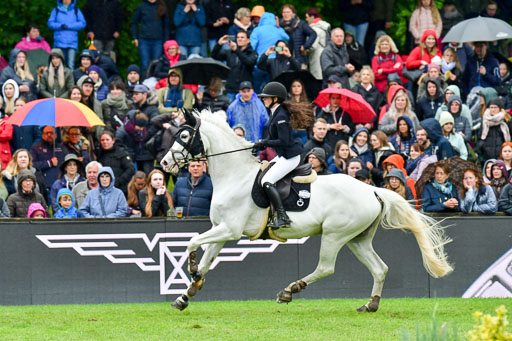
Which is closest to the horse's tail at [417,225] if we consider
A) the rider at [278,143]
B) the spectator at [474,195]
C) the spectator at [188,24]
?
the rider at [278,143]

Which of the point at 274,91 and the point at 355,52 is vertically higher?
the point at 355,52

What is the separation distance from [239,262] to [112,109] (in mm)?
6434

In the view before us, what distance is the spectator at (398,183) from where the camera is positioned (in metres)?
16.5

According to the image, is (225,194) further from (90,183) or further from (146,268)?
(90,183)

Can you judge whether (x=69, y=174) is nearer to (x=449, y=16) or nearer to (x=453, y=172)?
(x=453, y=172)

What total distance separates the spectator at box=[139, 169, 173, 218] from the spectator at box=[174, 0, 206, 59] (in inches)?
289

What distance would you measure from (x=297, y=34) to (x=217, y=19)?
2.63m

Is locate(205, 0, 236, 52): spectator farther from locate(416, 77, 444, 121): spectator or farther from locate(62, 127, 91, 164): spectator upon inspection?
locate(62, 127, 91, 164): spectator

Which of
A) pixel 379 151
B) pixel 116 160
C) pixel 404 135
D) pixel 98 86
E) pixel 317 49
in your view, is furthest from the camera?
pixel 317 49

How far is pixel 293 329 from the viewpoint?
12211 mm

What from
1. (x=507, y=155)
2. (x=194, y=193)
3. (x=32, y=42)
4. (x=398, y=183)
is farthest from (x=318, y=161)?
(x=32, y=42)

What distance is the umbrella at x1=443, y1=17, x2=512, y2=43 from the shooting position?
21594mm

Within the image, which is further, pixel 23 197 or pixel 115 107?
pixel 115 107

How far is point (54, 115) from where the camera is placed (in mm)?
17547
